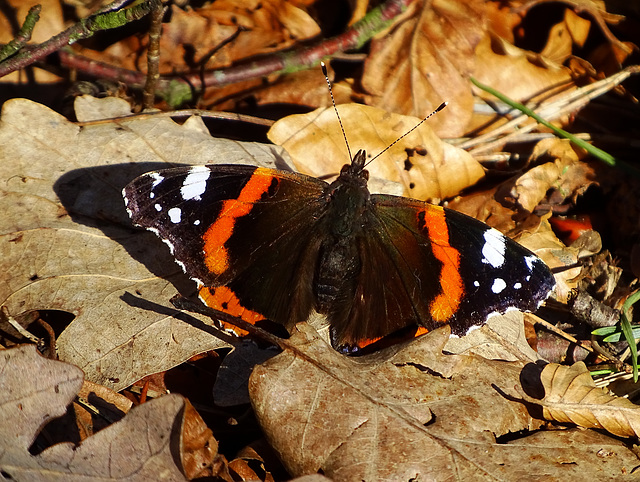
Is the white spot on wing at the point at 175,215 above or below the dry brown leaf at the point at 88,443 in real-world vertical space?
above

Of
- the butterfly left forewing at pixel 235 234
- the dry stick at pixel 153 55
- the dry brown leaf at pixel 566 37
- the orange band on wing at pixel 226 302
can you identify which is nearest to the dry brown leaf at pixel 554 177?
the dry brown leaf at pixel 566 37

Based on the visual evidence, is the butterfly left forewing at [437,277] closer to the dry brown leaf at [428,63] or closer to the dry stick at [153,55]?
the dry brown leaf at [428,63]

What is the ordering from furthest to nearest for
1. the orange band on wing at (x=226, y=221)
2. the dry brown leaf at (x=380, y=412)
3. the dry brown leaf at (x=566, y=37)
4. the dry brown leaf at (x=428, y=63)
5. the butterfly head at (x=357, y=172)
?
the dry brown leaf at (x=566, y=37) < the dry brown leaf at (x=428, y=63) < the butterfly head at (x=357, y=172) < the orange band on wing at (x=226, y=221) < the dry brown leaf at (x=380, y=412)

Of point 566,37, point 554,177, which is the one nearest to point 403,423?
point 554,177

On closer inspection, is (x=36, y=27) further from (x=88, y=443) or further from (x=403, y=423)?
(x=403, y=423)

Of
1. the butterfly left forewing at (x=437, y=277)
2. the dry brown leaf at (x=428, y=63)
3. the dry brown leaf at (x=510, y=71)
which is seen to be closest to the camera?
the butterfly left forewing at (x=437, y=277)

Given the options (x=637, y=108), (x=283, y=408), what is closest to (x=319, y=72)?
(x=637, y=108)
